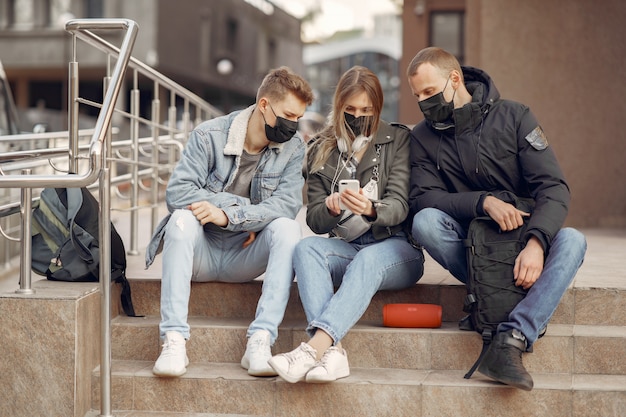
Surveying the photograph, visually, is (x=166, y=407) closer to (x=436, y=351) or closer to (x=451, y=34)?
(x=436, y=351)

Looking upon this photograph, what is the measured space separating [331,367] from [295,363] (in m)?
0.16

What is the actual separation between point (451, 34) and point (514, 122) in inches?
491

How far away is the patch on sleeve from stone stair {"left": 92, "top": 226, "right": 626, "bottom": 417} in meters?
0.66

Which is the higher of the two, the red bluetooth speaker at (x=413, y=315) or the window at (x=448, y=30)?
the window at (x=448, y=30)

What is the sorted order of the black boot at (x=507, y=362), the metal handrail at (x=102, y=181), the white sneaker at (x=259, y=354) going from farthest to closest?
the white sneaker at (x=259, y=354) → the black boot at (x=507, y=362) → the metal handrail at (x=102, y=181)

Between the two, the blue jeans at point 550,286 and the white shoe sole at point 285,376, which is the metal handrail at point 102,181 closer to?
the white shoe sole at point 285,376

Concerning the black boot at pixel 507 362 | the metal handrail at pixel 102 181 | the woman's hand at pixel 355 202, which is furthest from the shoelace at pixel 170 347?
the black boot at pixel 507 362

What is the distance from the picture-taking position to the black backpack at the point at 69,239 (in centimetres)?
420

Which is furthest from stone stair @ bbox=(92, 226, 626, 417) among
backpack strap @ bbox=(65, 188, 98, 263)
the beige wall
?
the beige wall

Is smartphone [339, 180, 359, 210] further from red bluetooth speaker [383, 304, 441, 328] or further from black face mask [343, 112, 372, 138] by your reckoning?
red bluetooth speaker [383, 304, 441, 328]

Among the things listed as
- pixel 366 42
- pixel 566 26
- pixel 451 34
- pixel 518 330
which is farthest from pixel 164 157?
pixel 366 42

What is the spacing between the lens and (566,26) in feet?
26.4

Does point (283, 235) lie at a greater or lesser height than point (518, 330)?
greater

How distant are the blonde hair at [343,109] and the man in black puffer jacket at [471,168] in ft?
0.61
